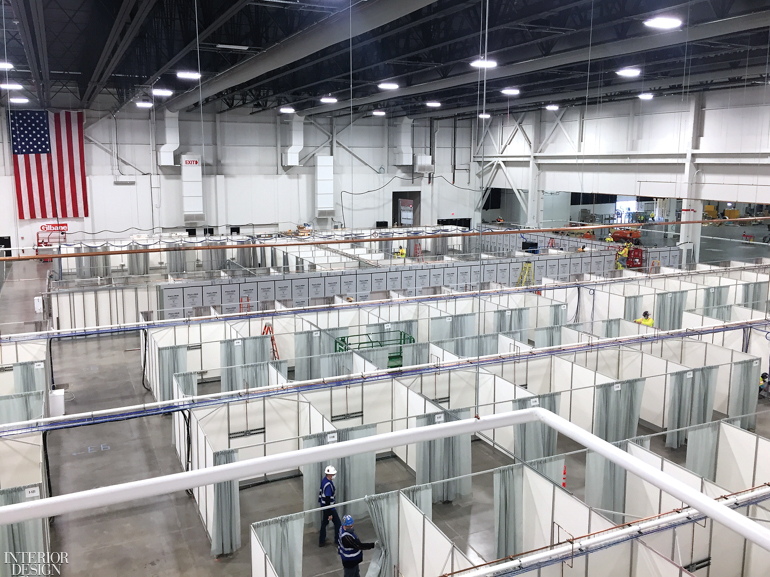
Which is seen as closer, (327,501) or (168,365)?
(327,501)

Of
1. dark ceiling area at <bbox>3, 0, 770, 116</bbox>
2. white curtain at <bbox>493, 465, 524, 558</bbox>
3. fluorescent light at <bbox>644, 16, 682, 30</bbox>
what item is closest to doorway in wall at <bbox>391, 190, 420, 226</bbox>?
dark ceiling area at <bbox>3, 0, 770, 116</bbox>

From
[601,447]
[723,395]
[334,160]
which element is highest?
[334,160]

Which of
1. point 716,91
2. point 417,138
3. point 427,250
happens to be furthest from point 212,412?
point 417,138

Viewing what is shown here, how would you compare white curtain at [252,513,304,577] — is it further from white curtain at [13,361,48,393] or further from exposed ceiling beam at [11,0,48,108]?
exposed ceiling beam at [11,0,48,108]

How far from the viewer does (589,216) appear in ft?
143

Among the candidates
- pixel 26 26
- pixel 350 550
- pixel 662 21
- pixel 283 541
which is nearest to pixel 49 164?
pixel 26 26

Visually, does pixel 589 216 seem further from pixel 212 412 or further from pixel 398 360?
pixel 212 412

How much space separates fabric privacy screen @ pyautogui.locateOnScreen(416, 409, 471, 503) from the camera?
10.6 metres

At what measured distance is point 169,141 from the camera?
3425 cm

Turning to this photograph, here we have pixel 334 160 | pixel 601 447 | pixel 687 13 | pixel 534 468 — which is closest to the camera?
pixel 601 447

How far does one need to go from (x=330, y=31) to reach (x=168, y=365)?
26.4 ft

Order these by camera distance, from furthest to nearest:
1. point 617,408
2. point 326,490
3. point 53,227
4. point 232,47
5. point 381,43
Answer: point 53,227
point 381,43
point 232,47
point 617,408
point 326,490

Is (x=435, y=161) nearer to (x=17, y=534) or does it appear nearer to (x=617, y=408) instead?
(x=617, y=408)

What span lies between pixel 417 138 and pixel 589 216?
42.3ft
